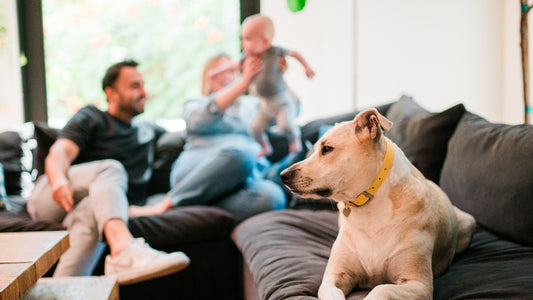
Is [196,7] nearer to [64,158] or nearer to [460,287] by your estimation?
[64,158]

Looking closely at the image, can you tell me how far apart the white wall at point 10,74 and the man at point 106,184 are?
127 centimetres

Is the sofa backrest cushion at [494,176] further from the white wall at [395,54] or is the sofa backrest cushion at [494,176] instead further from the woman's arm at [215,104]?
the white wall at [395,54]

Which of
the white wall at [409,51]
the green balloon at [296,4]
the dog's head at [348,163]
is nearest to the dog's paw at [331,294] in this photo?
the dog's head at [348,163]

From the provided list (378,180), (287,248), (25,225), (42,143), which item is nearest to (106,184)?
(25,225)

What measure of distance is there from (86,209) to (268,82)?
1134mm

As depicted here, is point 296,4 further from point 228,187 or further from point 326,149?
point 326,149

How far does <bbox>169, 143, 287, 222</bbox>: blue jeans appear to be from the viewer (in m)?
2.34

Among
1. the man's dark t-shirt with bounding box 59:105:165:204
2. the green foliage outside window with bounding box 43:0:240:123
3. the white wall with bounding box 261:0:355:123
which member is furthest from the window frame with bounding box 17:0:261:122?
the man's dark t-shirt with bounding box 59:105:165:204

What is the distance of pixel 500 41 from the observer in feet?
11.1

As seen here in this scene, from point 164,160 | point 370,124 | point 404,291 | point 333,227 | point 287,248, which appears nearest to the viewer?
point 404,291

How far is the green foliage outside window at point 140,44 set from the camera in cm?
361

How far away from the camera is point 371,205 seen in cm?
124

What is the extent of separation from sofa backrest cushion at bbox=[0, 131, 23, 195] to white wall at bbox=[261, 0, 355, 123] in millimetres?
1950

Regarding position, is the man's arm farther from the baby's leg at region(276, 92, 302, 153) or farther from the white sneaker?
the baby's leg at region(276, 92, 302, 153)
